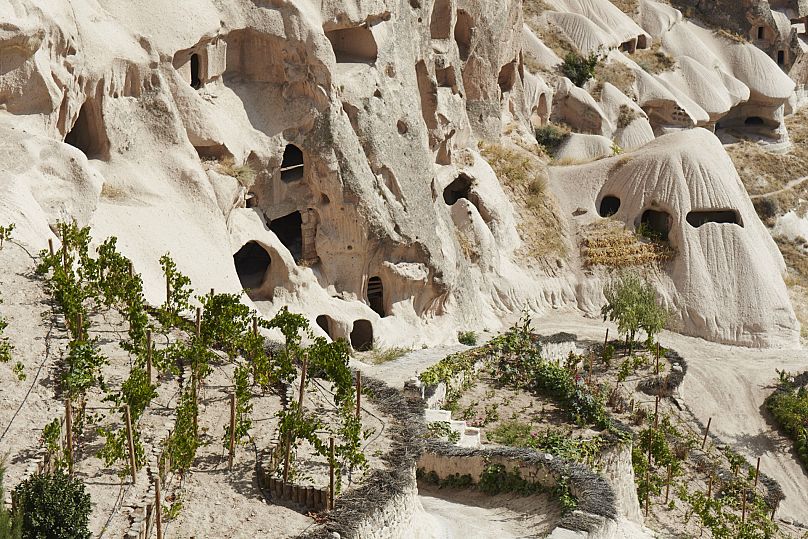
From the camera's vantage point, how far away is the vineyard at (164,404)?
1562 cm

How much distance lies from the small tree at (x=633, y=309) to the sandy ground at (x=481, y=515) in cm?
1485

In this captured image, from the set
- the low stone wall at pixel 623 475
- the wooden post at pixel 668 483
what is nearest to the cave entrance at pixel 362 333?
the wooden post at pixel 668 483

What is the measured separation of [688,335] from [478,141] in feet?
36.5

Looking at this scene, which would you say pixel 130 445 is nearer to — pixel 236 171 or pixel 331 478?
pixel 331 478

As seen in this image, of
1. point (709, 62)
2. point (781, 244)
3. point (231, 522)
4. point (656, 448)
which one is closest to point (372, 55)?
point (656, 448)

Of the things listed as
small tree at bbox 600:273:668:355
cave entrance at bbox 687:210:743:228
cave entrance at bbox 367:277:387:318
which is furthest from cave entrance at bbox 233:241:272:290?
cave entrance at bbox 687:210:743:228

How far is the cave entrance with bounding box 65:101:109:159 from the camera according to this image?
25844 mm

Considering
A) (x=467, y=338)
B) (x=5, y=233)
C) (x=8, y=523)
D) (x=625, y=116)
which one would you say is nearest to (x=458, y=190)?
(x=467, y=338)

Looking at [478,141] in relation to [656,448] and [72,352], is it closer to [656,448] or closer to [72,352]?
[656,448]

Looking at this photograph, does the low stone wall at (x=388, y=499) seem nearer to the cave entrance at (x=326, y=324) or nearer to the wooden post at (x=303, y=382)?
the wooden post at (x=303, y=382)

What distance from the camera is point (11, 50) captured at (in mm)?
23141

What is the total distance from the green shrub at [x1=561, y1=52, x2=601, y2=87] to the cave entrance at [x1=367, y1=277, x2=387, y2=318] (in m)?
24.1

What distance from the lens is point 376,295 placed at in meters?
34.8

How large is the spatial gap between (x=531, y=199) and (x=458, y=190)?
3217 millimetres
